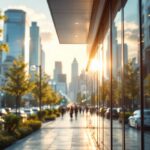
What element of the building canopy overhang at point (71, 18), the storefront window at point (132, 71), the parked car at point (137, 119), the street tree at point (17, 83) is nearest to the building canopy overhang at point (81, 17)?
the building canopy overhang at point (71, 18)

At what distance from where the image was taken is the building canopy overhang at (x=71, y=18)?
45.9ft

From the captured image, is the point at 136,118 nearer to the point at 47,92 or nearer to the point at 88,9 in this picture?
the point at 88,9

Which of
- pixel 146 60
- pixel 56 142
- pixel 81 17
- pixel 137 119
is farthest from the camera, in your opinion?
pixel 56 142

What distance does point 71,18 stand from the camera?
56.7 ft

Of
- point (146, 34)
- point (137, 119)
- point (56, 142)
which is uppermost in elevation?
point (146, 34)

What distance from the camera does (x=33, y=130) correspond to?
1078 inches

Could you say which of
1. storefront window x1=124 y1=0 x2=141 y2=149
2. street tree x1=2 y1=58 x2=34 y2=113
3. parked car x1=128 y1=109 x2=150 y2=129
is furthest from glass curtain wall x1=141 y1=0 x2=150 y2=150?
street tree x1=2 y1=58 x2=34 y2=113

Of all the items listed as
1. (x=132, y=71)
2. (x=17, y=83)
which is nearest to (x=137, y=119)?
(x=132, y=71)

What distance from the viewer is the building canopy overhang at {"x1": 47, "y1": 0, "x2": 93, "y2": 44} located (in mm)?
13984

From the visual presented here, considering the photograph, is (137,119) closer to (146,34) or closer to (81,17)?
(146,34)

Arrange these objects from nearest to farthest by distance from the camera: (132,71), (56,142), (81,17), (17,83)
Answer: (132,71)
(81,17)
(56,142)
(17,83)

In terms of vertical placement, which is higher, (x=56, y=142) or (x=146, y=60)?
(x=146, y=60)

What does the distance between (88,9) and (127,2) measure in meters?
8.41

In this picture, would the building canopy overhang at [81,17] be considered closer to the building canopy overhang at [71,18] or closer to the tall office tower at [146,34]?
the building canopy overhang at [71,18]
